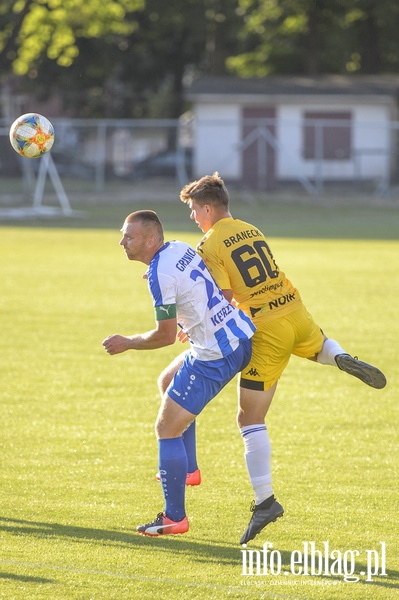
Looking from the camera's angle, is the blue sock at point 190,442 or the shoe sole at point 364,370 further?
the blue sock at point 190,442

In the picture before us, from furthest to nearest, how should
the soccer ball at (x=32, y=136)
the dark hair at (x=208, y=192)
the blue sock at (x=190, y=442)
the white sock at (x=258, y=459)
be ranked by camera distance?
1. the soccer ball at (x=32, y=136)
2. the blue sock at (x=190, y=442)
3. the dark hair at (x=208, y=192)
4. the white sock at (x=258, y=459)

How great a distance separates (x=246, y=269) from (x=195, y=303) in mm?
476

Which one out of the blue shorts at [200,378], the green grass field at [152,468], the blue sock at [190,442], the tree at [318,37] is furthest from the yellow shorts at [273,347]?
the tree at [318,37]

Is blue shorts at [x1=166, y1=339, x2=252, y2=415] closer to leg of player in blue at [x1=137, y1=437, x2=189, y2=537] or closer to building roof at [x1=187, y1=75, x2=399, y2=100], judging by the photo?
leg of player in blue at [x1=137, y1=437, x2=189, y2=537]

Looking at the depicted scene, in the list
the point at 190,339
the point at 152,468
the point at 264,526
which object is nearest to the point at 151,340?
the point at 190,339

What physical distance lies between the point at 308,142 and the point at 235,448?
3423 cm

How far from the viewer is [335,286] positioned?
17703mm

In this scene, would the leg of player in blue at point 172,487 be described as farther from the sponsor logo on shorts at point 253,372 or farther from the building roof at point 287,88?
the building roof at point 287,88

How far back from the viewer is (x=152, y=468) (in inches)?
295

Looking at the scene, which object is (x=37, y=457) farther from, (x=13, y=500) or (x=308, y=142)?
(x=308, y=142)

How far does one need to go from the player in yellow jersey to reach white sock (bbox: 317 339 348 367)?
0.99 ft

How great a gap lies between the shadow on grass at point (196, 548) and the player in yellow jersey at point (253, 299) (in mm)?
396

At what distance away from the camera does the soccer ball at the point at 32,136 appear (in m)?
7.00

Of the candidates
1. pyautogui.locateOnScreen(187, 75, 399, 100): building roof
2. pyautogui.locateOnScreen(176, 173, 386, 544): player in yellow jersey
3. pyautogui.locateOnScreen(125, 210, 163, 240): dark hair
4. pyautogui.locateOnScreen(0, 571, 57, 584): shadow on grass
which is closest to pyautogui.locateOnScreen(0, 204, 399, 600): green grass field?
pyautogui.locateOnScreen(0, 571, 57, 584): shadow on grass
